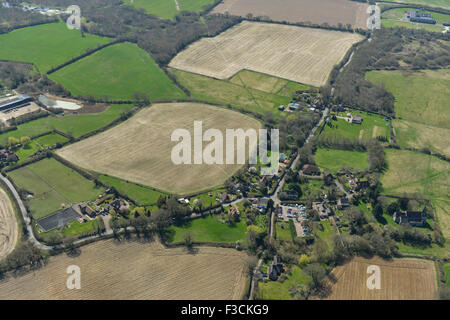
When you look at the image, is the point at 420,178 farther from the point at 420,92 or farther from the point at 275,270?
the point at 420,92

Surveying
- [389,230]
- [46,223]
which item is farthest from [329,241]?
[46,223]

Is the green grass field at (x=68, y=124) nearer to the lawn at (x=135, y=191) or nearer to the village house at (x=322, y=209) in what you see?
the lawn at (x=135, y=191)

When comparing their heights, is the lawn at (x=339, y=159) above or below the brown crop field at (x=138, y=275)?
above

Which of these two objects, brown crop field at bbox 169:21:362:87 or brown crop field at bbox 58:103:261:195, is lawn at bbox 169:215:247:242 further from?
brown crop field at bbox 169:21:362:87

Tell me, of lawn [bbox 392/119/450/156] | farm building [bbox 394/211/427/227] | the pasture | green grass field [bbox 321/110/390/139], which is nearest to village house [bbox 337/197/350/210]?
farm building [bbox 394/211/427/227]

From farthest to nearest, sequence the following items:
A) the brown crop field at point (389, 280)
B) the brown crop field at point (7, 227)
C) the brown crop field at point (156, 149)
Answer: the brown crop field at point (156, 149)
the brown crop field at point (7, 227)
the brown crop field at point (389, 280)

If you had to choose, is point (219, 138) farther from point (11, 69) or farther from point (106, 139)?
point (11, 69)

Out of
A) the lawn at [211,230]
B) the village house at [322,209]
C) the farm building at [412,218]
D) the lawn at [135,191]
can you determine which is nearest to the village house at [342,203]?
the village house at [322,209]
